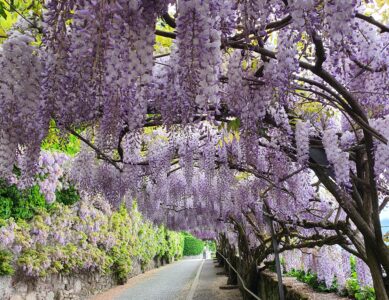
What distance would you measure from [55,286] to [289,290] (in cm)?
465

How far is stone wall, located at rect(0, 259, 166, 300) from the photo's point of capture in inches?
251

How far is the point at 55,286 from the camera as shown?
795cm

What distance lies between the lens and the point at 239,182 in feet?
25.7

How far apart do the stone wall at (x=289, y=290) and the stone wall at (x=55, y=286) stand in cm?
387

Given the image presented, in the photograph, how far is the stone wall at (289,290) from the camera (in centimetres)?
486

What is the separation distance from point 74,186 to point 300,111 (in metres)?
5.81

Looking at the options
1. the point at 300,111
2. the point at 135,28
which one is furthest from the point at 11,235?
the point at 135,28

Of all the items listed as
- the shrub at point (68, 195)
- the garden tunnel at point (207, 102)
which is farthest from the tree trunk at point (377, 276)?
the shrub at point (68, 195)

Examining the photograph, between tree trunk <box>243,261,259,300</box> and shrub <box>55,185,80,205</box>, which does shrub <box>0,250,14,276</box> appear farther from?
tree trunk <box>243,261,259,300</box>

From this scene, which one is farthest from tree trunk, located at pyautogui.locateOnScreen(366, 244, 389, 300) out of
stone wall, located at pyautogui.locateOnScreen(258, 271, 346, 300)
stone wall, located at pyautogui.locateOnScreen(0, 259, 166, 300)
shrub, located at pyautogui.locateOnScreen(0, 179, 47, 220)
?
stone wall, located at pyautogui.locateOnScreen(0, 259, 166, 300)

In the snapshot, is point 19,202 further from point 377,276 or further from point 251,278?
point 377,276

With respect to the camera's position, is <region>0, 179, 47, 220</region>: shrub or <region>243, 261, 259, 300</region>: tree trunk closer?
<region>0, 179, 47, 220</region>: shrub

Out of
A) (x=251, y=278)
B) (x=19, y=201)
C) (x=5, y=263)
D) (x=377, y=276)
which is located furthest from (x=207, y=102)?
(x=251, y=278)

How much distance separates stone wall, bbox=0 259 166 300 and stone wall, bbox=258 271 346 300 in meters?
3.87
